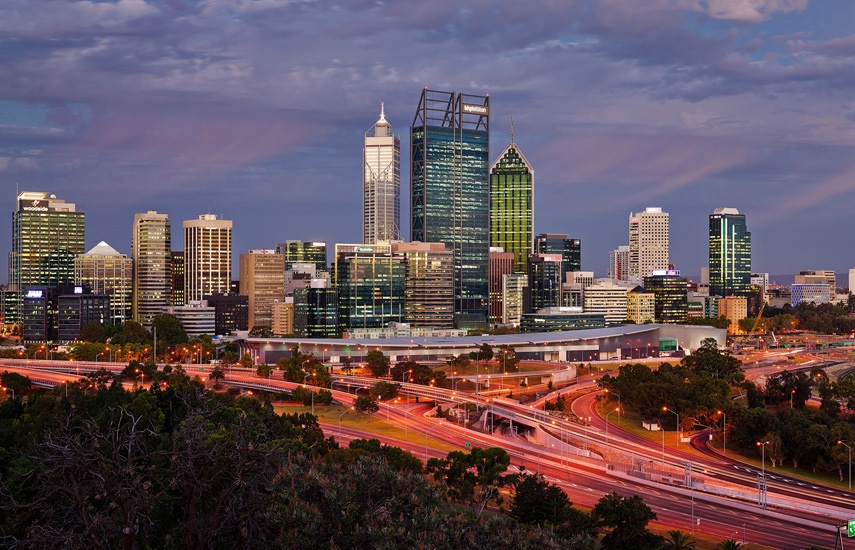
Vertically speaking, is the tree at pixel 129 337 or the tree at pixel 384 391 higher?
the tree at pixel 129 337

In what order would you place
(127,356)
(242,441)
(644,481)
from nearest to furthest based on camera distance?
(242,441) < (644,481) < (127,356)

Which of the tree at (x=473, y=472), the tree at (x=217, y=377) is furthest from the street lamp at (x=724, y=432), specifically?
the tree at (x=217, y=377)

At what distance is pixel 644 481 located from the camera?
245 feet

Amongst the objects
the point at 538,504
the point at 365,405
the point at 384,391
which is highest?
the point at 538,504

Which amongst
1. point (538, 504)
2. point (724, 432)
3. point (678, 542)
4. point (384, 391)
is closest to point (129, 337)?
point (384, 391)

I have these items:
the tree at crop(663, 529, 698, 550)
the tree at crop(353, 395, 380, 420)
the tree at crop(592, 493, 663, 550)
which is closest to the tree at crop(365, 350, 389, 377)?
the tree at crop(353, 395, 380, 420)

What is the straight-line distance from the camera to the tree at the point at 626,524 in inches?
2077

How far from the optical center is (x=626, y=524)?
53219 mm

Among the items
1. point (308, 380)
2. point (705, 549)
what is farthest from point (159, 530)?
point (308, 380)

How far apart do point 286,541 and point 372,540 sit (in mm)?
3130

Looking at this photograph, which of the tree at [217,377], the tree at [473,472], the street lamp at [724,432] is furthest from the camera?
the tree at [217,377]

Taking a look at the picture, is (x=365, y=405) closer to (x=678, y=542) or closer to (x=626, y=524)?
(x=626, y=524)

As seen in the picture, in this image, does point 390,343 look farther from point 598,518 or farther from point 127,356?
point 598,518

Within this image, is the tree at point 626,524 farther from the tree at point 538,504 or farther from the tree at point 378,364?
the tree at point 378,364
